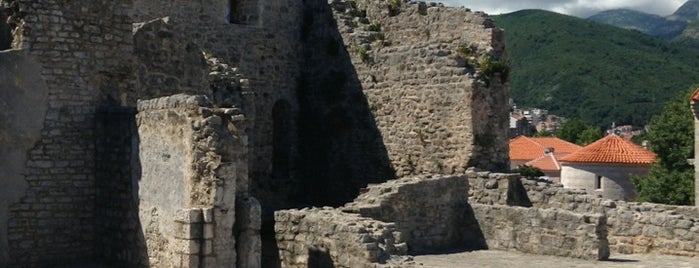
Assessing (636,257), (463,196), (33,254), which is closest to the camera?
(33,254)

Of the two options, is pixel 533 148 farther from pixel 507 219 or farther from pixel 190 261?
pixel 190 261

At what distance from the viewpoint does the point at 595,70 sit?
15212 cm

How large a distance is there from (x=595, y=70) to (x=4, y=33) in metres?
146

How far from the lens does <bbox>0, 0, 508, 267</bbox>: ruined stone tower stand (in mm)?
12789

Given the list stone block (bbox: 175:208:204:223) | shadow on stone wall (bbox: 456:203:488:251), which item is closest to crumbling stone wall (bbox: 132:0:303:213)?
shadow on stone wall (bbox: 456:203:488:251)

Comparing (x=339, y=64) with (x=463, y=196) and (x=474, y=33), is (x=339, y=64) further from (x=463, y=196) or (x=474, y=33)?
(x=463, y=196)

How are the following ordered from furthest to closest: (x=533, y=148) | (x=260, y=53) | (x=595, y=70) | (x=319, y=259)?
(x=595, y=70), (x=533, y=148), (x=260, y=53), (x=319, y=259)

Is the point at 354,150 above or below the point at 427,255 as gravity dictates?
above

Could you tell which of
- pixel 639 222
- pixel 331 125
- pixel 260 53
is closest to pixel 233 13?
pixel 260 53

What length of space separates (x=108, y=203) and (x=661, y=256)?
10.3 meters

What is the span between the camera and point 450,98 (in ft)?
65.9

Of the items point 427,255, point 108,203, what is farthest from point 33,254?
point 427,255

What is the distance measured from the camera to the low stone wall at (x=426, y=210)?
57.4ft

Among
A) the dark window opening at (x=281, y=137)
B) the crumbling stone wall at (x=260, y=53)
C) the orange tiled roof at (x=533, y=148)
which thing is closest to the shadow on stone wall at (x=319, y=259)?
the crumbling stone wall at (x=260, y=53)
